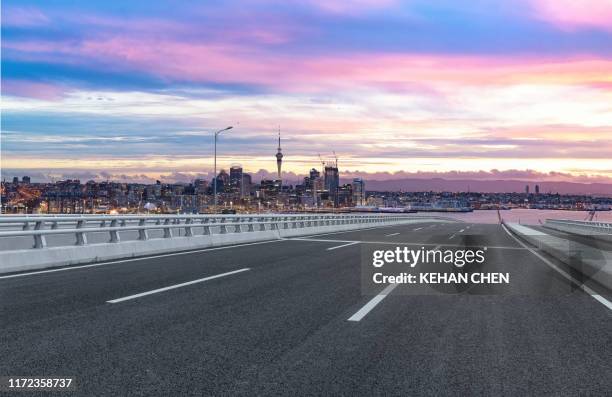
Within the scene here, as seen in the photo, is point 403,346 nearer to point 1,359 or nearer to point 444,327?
point 444,327

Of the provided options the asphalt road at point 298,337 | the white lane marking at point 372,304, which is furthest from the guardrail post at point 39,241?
the white lane marking at point 372,304

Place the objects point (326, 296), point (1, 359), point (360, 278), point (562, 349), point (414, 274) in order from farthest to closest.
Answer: point (414, 274) < point (360, 278) < point (326, 296) < point (562, 349) < point (1, 359)

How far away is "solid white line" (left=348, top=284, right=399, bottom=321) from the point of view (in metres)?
8.33

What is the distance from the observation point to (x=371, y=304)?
9.37 meters

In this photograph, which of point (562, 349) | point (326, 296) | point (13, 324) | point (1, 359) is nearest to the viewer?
point (1, 359)

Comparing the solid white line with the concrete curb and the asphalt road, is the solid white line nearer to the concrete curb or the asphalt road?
the asphalt road

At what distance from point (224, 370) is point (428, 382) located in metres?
1.85

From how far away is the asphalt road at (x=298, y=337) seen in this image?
5.29 meters

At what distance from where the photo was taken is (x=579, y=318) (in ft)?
27.8

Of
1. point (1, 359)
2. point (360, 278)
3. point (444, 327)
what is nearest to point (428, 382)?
point (444, 327)

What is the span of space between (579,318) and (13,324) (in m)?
7.54

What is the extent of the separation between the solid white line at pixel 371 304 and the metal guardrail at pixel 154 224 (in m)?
8.13

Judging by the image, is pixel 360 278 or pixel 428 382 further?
pixel 360 278

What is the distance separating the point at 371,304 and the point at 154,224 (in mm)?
18814
